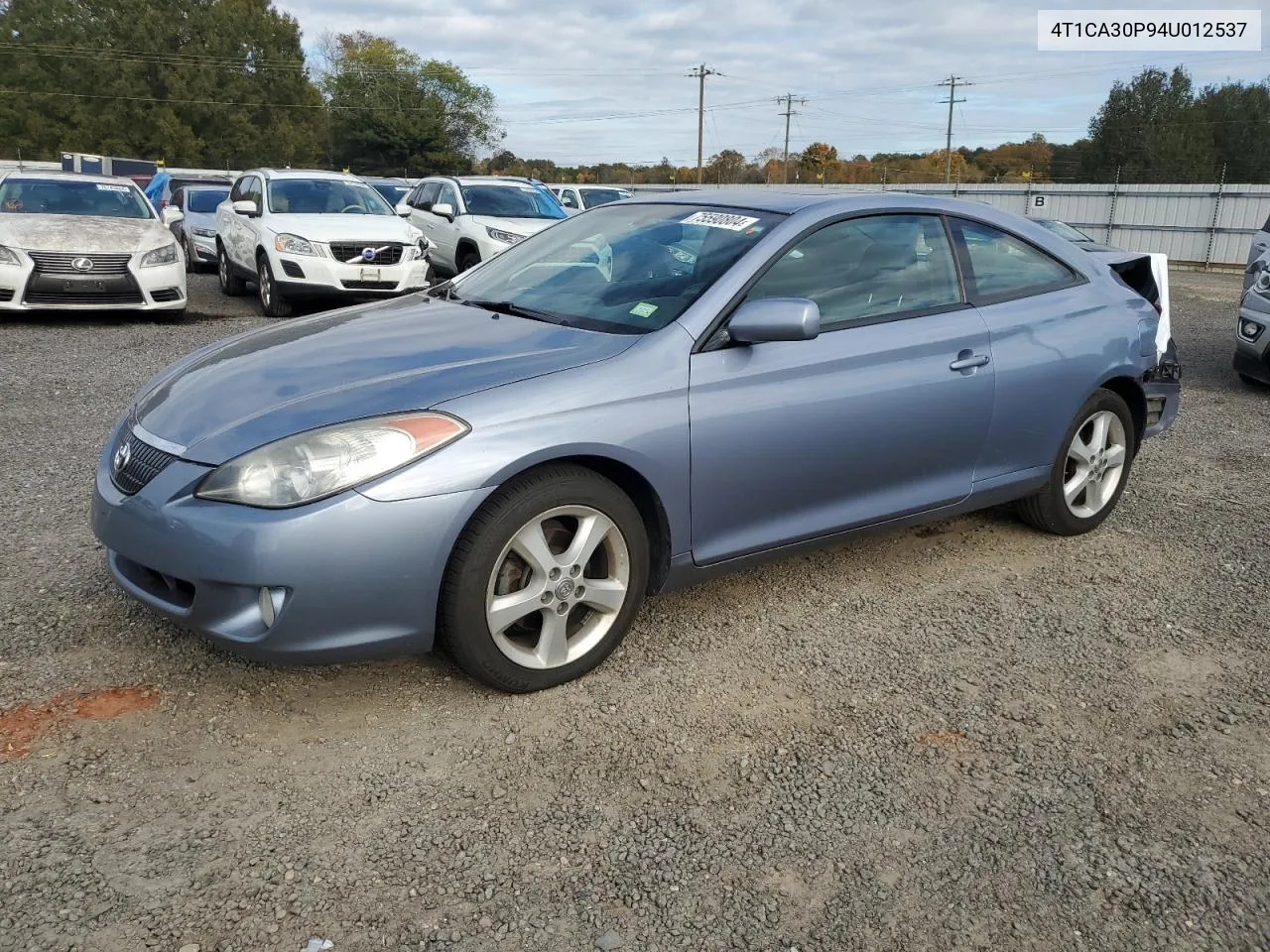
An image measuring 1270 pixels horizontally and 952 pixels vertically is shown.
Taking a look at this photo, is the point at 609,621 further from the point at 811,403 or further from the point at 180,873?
the point at 180,873

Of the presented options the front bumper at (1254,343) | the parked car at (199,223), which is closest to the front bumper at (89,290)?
the parked car at (199,223)

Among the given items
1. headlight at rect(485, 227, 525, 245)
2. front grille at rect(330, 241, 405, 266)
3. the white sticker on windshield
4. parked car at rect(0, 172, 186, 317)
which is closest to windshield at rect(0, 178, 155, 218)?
parked car at rect(0, 172, 186, 317)

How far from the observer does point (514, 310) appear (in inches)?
146

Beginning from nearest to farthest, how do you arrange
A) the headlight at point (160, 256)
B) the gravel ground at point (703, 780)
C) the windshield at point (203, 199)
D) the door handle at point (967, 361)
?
Result: the gravel ground at point (703, 780)
the door handle at point (967, 361)
the headlight at point (160, 256)
the windshield at point (203, 199)

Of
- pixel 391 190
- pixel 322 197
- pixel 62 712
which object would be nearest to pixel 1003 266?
pixel 62 712

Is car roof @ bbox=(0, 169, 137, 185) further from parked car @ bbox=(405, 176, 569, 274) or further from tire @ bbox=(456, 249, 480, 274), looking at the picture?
tire @ bbox=(456, 249, 480, 274)

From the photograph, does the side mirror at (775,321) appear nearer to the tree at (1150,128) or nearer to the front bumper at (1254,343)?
the front bumper at (1254,343)

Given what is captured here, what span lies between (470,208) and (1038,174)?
28.4 metres

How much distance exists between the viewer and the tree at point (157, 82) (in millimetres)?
56000

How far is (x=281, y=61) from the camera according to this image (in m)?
63.0

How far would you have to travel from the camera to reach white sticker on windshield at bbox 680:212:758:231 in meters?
3.65

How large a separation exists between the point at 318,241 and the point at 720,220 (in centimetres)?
769

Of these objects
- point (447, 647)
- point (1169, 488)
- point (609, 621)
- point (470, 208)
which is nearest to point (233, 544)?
point (447, 647)

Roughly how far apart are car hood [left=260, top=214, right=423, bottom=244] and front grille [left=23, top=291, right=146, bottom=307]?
162cm
